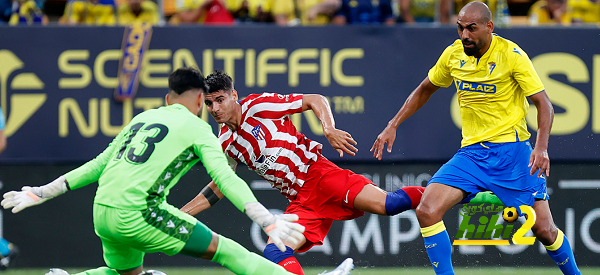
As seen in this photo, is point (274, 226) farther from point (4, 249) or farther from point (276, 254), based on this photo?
point (4, 249)

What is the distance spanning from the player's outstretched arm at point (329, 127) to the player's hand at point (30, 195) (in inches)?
77.4

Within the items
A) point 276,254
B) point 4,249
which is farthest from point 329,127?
point 4,249

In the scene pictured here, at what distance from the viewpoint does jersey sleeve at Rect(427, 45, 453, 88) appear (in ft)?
17.2

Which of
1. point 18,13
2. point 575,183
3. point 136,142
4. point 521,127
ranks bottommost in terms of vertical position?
point 575,183

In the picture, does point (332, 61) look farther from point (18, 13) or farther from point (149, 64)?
point (18, 13)

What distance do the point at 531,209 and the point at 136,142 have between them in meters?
3.11

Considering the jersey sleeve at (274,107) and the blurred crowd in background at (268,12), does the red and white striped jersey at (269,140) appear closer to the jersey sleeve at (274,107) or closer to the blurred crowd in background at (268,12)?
the jersey sleeve at (274,107)

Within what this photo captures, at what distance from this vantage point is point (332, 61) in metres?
7.56

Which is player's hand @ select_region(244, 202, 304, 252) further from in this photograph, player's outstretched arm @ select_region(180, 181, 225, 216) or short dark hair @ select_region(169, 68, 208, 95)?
player's outstretched arm @ select_region(180, 181, 225, 216)

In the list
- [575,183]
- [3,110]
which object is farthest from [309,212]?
[3,110]

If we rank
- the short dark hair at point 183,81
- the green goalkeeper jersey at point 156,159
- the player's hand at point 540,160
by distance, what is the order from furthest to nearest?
the player's hand at point 540,160, the short dark hair at point 183,81, the green goalkeeper jersey at point 156,159

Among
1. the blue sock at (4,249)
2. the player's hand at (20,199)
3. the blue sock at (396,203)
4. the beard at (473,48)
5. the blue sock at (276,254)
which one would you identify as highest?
the beard at (473,48)

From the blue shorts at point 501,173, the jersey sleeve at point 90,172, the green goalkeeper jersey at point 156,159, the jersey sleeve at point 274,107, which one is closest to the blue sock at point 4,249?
the jersey sleeve at point 90,172

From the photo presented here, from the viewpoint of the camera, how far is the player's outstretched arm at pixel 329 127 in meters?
4.70
